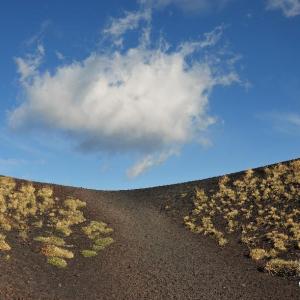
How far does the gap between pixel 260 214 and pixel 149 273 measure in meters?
16.1

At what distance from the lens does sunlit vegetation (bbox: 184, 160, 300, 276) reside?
111 feet

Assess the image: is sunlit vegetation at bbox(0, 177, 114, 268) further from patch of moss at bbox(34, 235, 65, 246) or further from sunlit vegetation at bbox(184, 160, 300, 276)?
sunlit vegetation at bbox(184, 160, 300, 276)

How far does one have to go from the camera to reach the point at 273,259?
32375mm

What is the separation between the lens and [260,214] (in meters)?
42.1

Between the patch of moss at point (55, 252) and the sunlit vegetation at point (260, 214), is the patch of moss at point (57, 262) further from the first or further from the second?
the sunlit vegetation at point (260, 214)

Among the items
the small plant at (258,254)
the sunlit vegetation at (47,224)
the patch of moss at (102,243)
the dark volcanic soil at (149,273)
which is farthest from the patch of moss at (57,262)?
the small plant at (258,254)

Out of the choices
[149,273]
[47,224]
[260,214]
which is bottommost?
[149,273]

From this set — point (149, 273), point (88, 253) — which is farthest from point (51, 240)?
point (149, 273)

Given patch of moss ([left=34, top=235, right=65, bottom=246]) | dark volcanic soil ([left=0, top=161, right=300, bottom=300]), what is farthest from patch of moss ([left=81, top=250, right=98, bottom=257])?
patch of moss ([left=34, top=235, right=65, bottom=246])

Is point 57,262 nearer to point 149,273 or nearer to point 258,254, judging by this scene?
point 149,273

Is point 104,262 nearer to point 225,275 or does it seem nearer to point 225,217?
point 225,275

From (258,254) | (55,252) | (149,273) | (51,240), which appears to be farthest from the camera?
(51,240)

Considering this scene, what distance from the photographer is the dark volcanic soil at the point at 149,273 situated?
25203 millimetres

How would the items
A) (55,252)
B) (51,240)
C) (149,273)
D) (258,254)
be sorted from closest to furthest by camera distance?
(149,273)
(55,252)
(258,254)
(51,240)
